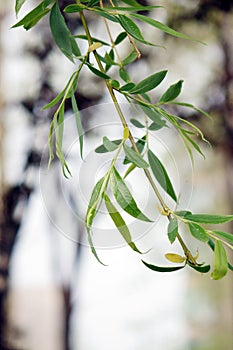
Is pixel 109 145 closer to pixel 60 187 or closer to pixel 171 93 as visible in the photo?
pixel 171 93

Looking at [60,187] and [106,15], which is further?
[60,187]

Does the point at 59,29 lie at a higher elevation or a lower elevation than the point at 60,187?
lower

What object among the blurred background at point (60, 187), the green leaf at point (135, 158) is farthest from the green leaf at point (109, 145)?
the blurred background at point (60, 187)

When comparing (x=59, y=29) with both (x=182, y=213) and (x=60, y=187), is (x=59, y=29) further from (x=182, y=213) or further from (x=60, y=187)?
(x=60, y=187)

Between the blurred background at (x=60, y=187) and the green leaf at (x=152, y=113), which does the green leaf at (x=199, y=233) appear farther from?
the blurred background at (x=60, y=187)

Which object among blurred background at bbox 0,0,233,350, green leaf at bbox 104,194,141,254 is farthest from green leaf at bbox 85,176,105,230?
Result: blurred background at bbox 0,0,233,350

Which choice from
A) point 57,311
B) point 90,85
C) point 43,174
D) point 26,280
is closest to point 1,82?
point 90,85

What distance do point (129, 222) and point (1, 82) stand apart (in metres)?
1.53

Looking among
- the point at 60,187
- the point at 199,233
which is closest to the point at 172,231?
the point at 199,233

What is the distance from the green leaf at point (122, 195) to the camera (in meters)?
0.19

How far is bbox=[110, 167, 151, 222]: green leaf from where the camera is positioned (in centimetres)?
19

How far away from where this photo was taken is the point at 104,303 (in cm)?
178

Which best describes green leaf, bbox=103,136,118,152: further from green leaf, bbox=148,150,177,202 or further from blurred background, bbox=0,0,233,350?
blurred background, bbox=0,0,233,350

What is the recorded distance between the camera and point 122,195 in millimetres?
192
